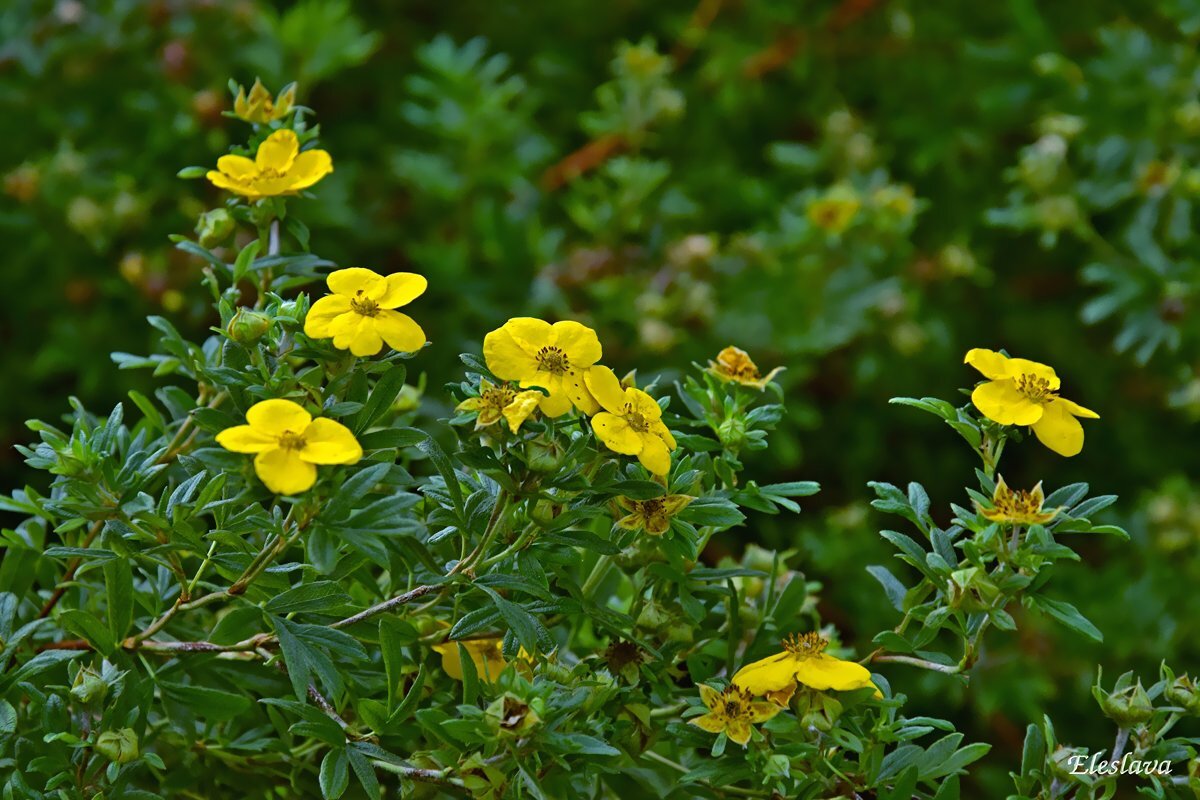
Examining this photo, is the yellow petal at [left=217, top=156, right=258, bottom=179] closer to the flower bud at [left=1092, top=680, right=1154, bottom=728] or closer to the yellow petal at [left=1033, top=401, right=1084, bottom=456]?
the yellow petal at [left=1033, top=401, right=1084, bottom=456]

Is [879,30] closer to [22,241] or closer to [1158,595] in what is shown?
[1158,595]

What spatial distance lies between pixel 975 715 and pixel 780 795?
1269 millimetres

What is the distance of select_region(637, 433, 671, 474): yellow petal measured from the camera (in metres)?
0.76

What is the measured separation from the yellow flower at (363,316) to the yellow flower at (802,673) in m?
0.32

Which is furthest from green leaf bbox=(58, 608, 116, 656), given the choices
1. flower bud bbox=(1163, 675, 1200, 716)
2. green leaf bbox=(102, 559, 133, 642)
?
flower bud bbox=(1163, 675, 1200, 716)

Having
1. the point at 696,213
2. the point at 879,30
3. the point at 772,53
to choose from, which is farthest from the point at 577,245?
the point at 879,30

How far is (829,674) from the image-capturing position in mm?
835

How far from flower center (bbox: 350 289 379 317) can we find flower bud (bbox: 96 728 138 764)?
0.33 meters

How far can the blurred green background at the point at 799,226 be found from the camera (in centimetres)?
186

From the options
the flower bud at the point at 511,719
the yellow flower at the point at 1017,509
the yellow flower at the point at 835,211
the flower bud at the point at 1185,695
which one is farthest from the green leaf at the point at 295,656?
the yellow flower at the point at 835,211

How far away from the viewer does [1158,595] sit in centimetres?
189

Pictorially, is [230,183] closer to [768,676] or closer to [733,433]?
[733,433]

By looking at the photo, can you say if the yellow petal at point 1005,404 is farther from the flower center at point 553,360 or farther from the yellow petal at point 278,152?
the yellow petal at point 278,152

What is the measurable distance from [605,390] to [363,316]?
0.51 feet
